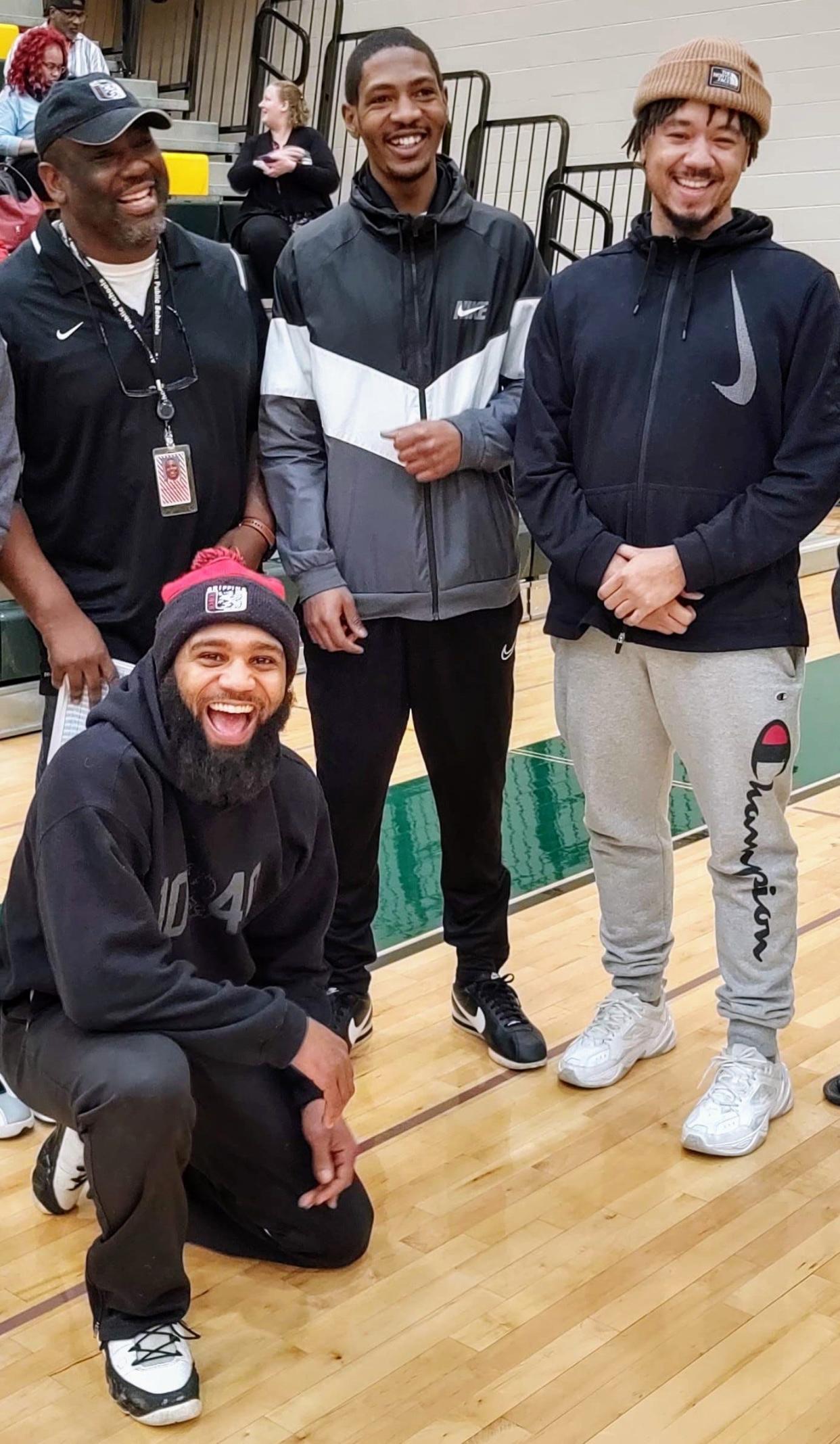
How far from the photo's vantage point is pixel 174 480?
2322 mm

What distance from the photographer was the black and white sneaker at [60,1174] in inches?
87.7

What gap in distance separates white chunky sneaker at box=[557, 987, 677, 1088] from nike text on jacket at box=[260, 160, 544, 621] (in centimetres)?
72

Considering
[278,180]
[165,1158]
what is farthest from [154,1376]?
[278,180]

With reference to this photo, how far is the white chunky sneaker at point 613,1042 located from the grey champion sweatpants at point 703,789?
2.7 inches

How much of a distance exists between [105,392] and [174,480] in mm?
156

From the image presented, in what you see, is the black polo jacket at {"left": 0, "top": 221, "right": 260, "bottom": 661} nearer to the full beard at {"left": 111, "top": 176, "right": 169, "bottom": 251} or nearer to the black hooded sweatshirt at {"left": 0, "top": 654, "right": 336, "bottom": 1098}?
the full beard at {"left": 111, "top": 176, "right": 169, "bottom": 251}

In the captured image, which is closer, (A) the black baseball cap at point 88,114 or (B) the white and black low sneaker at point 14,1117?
(A) the black baseball cap at point 88,114

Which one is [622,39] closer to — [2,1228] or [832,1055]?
[832,1055]

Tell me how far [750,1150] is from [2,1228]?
3.62ft

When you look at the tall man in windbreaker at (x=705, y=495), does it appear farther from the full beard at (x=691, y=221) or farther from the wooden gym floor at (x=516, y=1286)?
the wooden gym floor at (x=516, y=1286)

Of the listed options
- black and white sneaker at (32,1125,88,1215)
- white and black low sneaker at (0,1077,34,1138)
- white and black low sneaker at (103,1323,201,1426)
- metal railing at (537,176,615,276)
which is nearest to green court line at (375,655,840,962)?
white and black low sneaker at (0,1077,34,1138)

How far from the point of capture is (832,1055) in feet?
9.08

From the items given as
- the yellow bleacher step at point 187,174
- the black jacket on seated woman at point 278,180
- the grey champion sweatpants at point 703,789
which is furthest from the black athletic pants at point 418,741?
the yellow bleacher step at point 187,174

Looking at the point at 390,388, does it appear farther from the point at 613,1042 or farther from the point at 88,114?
the point at 613,1042
